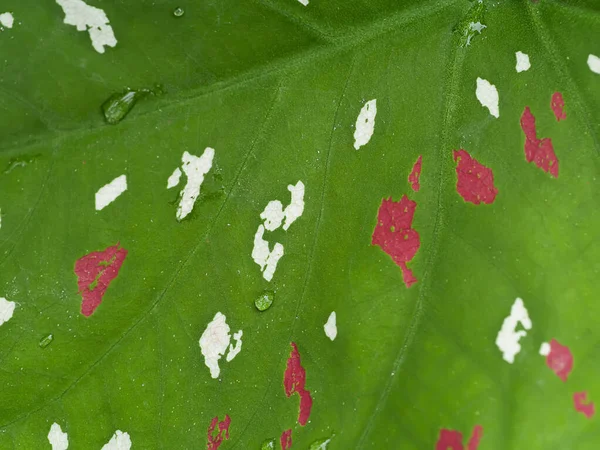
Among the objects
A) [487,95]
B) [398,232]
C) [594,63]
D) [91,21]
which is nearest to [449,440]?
[398,232]

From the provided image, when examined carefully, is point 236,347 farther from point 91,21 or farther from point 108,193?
point 91,21

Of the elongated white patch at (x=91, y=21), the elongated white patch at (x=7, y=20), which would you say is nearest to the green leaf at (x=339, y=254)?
the elongated white patch at (x=91, y=21)

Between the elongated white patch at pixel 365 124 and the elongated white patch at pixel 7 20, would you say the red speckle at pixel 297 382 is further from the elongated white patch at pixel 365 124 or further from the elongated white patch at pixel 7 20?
the elongated white patch at pixel 7 20

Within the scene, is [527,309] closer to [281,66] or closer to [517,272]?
[517,272]

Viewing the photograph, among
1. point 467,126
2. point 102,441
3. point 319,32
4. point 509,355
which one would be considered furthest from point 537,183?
point 102,441

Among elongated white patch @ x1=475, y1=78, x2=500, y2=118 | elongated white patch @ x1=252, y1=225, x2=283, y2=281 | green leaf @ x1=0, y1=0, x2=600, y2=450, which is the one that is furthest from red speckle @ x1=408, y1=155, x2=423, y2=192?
elongated white patch @ x1=252, y1=225, x2=283, y2=281

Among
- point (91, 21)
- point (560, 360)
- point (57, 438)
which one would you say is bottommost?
point (57, 438)
